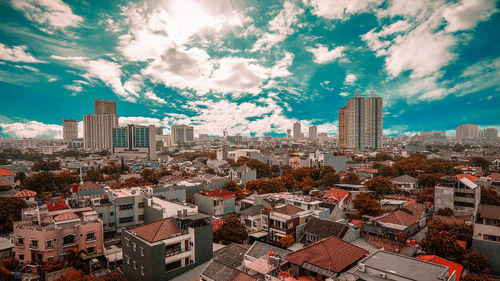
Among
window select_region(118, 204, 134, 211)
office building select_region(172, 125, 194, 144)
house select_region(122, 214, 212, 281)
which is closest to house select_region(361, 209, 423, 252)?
house select_region(122, 214, 212, 281)

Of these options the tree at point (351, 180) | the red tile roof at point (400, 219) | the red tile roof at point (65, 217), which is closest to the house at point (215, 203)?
the red tile roof at point (65, 217)

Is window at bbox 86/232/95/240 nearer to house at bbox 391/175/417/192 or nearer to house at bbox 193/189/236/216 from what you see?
house at bbox 193/189/236/216

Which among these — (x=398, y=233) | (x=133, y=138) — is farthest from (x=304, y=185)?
(x=133, y=138)

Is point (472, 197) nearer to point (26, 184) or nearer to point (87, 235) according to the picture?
point (87, 235)

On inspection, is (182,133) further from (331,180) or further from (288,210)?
(288,210)

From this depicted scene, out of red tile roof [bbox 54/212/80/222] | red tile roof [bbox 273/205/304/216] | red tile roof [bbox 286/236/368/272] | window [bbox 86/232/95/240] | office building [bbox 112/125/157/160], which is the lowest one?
window [bbox 86/232/95/240]
